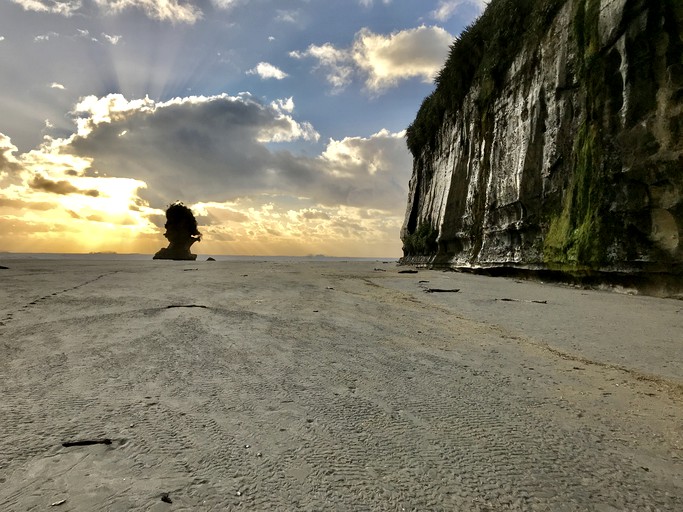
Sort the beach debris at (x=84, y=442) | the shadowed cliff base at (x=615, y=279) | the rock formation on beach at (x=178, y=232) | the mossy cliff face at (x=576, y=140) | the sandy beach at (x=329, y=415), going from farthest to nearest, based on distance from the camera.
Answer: the rock formation on beach at (x=178, y=232)
the mossy cliff face at (x=576, y=140)
the shadowed cliff base at (x=615, y=279)
the beach debris at (x=84, y=442)
the sandy beach at (x=329, y=415)

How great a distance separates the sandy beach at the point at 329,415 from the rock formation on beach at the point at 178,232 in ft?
147

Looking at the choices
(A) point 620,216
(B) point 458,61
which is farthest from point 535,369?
(B) point 458,61

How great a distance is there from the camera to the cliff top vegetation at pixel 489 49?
1401cm

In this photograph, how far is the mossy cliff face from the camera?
8188mm

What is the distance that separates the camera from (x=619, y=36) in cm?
919

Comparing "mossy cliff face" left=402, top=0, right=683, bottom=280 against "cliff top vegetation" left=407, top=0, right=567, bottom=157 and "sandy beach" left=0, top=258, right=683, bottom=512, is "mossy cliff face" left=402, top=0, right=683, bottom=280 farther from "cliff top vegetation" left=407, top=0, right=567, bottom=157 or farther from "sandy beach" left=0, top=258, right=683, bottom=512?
"sandy beach" left=0, top=258, right=683, bottom=512

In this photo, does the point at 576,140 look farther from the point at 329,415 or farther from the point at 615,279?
the point at 329,415

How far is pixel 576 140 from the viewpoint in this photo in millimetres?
10648

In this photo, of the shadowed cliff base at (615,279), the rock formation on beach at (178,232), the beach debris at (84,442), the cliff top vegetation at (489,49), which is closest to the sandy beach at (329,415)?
the beach debris at (84,442)

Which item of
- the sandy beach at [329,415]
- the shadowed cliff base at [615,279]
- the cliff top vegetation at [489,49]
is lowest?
the sandy beach at [329,415]

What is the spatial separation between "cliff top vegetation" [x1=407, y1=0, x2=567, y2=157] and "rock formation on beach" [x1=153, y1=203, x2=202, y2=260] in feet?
111

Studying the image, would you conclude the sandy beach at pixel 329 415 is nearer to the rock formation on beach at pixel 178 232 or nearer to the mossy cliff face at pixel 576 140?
the mossy cliff face at pixel 576 140

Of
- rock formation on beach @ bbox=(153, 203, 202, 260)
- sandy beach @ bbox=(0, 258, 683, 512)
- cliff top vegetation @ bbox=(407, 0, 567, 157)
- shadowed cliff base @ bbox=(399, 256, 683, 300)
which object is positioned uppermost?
cliff top vegetation @ bbox=(407, 0, 567, 157)

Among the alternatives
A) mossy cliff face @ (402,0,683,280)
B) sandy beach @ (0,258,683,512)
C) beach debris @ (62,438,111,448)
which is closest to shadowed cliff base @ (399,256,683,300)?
mossy cliff face @ (402,0,683,280)
